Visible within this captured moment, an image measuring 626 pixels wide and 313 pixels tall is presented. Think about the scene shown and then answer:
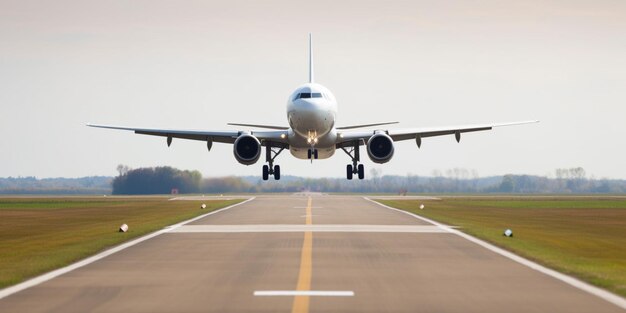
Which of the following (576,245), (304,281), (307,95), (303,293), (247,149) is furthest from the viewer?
(247,149)

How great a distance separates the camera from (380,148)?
152 feet

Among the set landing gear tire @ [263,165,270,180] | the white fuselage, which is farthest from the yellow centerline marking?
landing gear tire @ [263,165,270,180]

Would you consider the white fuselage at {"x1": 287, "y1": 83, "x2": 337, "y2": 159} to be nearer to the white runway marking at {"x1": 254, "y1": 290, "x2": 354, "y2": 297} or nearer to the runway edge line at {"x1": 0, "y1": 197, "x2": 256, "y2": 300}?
the runway edge line at {"x1": 0, "y1": 197, "x2": 256, "y2": 300}

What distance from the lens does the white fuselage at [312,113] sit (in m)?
42.1

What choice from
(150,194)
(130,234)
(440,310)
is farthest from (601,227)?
(150,194)

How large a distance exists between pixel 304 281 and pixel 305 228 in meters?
16.0

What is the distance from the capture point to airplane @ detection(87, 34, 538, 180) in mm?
42562

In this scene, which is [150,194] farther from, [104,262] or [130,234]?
[104,262]

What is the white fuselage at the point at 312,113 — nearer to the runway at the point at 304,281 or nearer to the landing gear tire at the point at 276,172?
the landing gear tire at the point at 276,172

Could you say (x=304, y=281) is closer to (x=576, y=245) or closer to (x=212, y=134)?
(x=576, y=245)

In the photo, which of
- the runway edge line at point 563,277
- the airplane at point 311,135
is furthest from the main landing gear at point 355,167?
the runway edge line at point 563,277

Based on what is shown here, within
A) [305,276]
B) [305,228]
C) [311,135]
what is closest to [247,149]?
[311,135]

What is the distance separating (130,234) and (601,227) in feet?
63.9

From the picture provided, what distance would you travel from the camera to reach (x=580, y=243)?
26.2 metres
